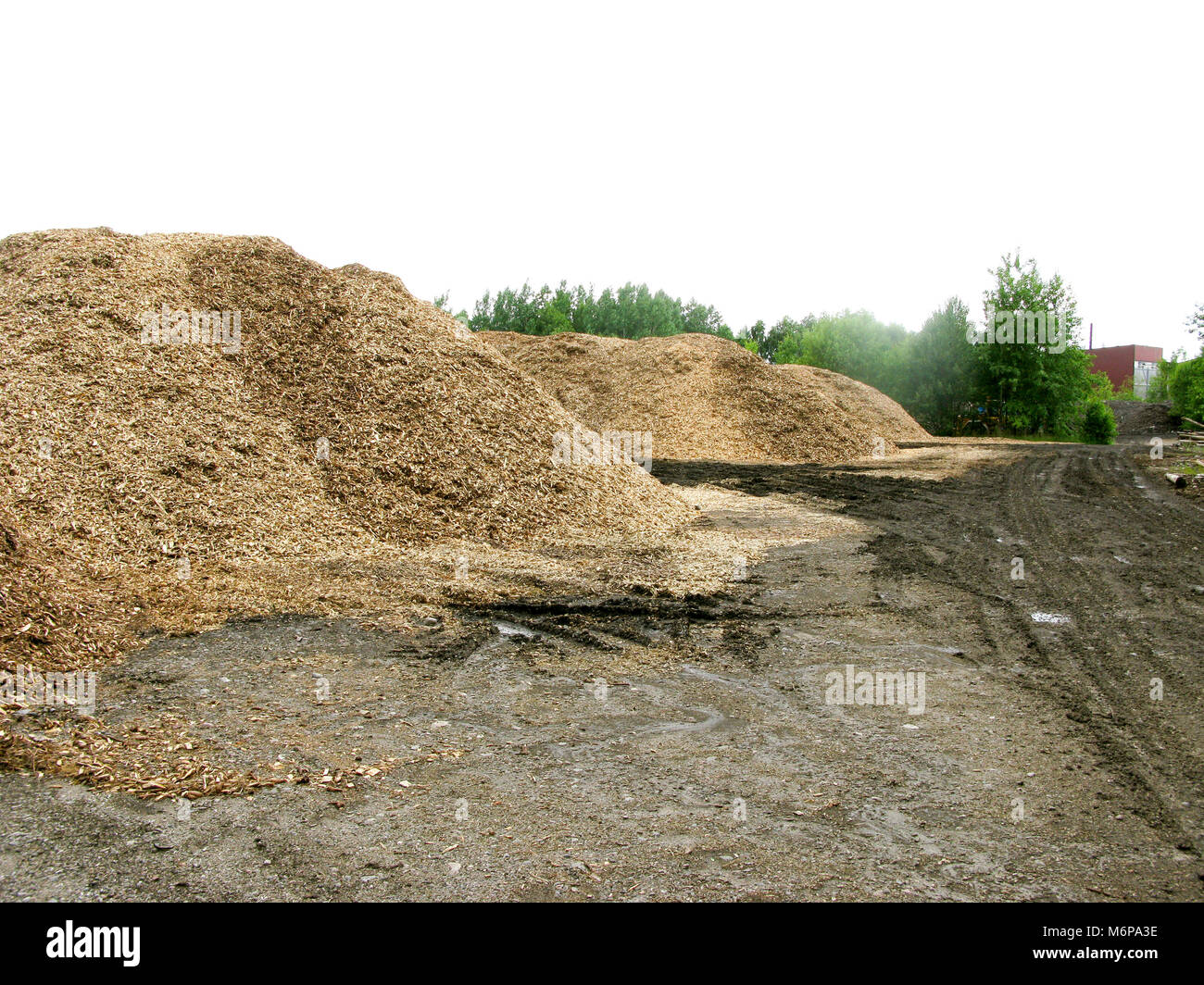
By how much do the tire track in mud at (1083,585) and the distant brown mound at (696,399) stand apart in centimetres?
689

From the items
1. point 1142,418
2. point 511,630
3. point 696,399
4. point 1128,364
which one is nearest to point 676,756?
point 511,630

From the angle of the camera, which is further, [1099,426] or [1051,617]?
[1099,426]

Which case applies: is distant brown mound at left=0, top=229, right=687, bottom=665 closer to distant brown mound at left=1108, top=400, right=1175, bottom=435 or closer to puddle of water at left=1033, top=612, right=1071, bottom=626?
puddle of water at left=1033, top=612, right=1071, bottom=626

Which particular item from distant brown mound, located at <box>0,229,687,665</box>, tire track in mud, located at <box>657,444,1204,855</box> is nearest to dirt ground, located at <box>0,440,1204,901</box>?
tire track in mud, located at <box>657,444,1204,855</box>

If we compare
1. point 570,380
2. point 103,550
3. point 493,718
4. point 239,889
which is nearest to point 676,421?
point 570,380

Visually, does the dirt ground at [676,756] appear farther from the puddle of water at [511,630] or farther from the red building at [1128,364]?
the red building at [1128,364]

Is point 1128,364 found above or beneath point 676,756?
above

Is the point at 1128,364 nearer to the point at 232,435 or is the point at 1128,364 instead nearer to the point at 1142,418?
the point at 1142,418

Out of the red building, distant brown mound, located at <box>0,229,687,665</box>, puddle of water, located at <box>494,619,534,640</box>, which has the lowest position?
puddle of water, located at <box>494,619,534,640</box>

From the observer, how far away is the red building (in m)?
83.8

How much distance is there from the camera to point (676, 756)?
460cm

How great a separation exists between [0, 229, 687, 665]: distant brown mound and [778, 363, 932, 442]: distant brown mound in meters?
24.0

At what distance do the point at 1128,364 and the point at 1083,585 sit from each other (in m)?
91.3

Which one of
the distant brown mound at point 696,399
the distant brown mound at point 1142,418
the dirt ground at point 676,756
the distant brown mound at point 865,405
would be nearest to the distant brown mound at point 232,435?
the dirt ground at point 676,756
